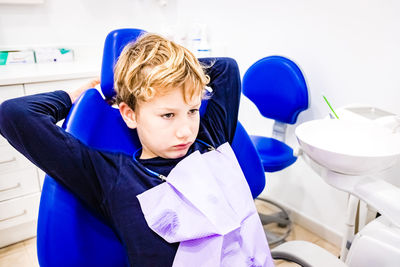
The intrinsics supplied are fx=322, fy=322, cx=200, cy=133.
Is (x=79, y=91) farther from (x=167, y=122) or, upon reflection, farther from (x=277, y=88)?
(x=277, y=88)

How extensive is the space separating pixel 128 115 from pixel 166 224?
28 cm

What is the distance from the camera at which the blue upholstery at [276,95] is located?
1.46 meters

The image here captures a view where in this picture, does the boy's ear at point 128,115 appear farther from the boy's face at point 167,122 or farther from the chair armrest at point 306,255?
the chair armrest at point 306,255

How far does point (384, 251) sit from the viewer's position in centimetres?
86

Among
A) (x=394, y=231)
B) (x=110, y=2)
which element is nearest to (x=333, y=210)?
(x=394, y=231)

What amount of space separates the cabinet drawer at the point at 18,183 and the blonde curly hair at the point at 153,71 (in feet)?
3.49

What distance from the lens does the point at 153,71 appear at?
2.44 ft

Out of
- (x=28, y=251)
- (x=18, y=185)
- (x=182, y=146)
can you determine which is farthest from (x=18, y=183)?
(x=182, y=146)

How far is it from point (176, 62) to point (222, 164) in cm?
28

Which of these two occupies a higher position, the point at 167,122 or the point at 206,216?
the point at 167,122

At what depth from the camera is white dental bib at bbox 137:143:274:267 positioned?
0.71m

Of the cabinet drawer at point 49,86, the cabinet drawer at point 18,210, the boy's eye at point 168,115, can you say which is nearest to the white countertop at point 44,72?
the cabinet drawer at point 49,86

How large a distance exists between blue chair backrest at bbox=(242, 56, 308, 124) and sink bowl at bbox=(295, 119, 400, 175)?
43 cm

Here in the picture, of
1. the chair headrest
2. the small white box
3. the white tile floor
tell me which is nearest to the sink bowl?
the chair headrest
